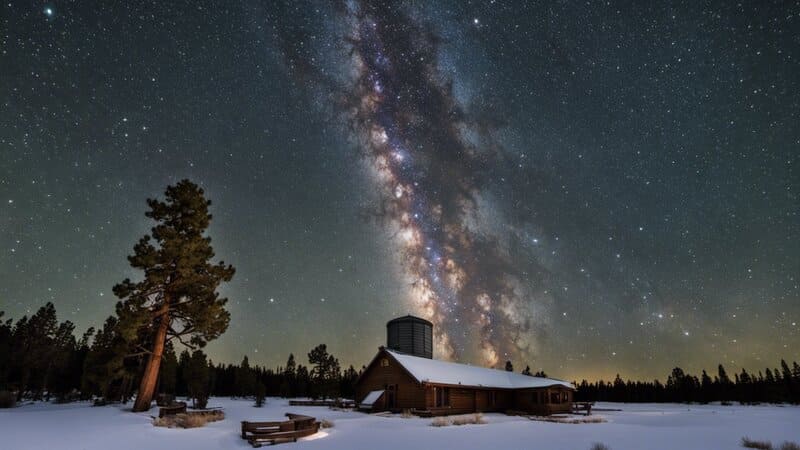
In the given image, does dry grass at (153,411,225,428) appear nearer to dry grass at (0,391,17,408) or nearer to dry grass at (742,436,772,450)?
dry grass at (0,391,17,408)

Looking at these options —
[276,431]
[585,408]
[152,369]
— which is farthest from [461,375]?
[276,431]

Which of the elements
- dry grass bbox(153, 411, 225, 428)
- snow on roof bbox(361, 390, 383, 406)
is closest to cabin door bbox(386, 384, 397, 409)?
snow on roof bbox(361, 390, 383, 406)

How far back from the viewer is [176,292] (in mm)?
23953

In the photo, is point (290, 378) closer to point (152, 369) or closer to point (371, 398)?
point (371, 398)

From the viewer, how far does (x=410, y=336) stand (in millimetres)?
47781

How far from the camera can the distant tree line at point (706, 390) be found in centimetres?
8988

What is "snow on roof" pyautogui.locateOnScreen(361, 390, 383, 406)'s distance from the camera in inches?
1352

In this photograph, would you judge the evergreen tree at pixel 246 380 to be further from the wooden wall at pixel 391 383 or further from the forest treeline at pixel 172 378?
the wooden wall at pixel 391 383

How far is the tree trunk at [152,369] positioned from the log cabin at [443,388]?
17284 mm

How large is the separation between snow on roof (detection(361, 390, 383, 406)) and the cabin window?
15.4 ft

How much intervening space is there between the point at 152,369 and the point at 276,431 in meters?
11.1

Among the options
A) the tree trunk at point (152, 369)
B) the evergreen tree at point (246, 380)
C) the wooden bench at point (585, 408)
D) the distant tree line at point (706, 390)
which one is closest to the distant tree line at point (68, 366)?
the evergreen tree at point (246, 380)

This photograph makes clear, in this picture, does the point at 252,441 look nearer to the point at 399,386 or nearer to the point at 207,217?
the point at 207,217

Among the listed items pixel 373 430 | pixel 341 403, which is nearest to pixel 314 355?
pixel 341 403
